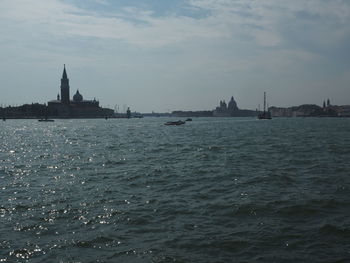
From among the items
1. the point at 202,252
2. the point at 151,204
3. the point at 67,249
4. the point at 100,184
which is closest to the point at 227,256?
the point at 202,252

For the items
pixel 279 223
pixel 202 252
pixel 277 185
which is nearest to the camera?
pixel 202 252

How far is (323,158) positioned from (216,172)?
38.2 feet

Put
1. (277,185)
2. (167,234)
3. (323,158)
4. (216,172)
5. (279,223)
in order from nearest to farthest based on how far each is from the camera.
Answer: (167,234)
(279,223)
(277,185)
(216,172)
(323,158)

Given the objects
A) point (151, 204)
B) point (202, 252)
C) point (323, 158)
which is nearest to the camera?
point (202, 252)

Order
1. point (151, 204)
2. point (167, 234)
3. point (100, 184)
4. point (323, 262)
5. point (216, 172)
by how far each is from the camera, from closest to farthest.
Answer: point (323, 262), point (167, 234), point (151, 204), point (100, 184), point (216, 172)

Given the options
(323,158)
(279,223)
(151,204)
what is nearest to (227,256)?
(279,223)

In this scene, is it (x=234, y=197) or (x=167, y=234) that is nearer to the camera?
(x=167, y=234)

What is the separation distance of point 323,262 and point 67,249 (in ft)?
23.6

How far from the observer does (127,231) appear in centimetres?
1338

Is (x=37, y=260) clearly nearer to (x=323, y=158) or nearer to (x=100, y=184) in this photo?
(x=100, y=184)

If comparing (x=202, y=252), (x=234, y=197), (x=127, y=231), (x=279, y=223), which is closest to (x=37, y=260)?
(x=127, y=231)

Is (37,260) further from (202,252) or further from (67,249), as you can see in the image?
(202,252)

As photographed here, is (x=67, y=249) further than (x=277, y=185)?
No

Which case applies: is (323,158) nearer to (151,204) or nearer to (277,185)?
(277,185)
